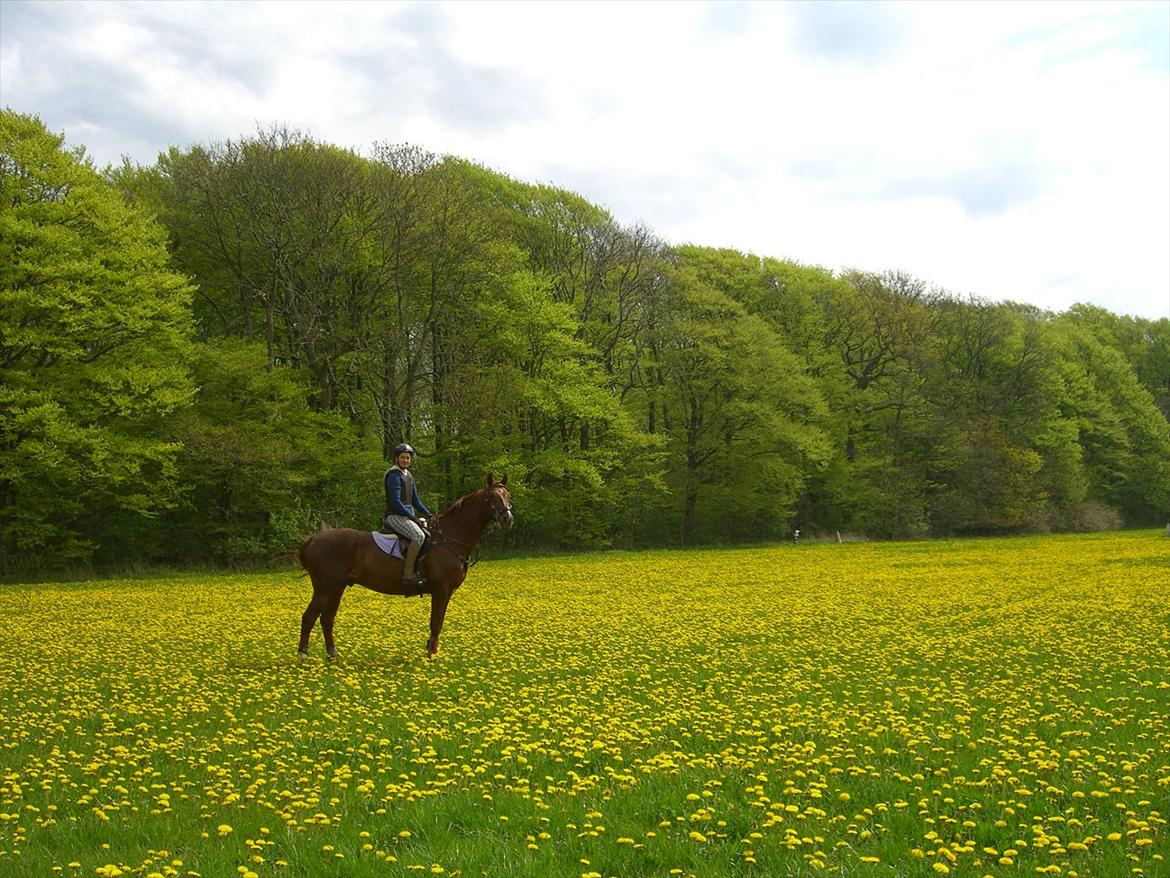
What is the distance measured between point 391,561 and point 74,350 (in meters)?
25.1

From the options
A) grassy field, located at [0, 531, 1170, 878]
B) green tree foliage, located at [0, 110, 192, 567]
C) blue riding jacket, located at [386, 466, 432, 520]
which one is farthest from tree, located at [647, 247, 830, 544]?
blue riding jacket, located at [386, 466, 432, 520]

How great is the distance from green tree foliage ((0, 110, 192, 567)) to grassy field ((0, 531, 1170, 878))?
15509 mm

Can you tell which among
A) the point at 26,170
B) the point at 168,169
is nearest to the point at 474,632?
the point at 26,170

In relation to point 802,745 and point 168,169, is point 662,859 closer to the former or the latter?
point 802,745

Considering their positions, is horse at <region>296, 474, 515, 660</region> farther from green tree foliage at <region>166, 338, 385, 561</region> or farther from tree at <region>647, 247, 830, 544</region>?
tree at <region>647, 247, 830, 544</region>

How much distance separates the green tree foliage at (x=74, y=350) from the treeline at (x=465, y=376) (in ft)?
0.42

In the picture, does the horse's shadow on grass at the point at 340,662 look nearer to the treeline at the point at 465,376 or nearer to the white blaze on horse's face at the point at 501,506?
the white blaze on horse's face at the point at 501,506

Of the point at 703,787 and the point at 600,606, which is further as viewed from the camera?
the point at 600,606

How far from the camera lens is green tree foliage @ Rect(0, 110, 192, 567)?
33113mm

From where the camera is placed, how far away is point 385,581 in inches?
599

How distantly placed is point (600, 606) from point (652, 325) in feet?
124

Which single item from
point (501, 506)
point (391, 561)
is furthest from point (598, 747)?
point (391, 561)

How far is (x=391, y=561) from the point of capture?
1512 cm

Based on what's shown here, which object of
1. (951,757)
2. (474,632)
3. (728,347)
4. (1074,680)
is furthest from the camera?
(728,347)
